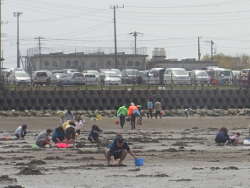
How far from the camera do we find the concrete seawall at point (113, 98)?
71.0 metres

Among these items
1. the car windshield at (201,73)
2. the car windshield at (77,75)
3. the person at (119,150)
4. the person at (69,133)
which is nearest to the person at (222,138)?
the person at (69,133)

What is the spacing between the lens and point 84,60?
416 feet

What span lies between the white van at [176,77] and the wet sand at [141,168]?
31.5 meters

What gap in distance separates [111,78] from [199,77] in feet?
27.0

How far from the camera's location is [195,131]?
48812mm

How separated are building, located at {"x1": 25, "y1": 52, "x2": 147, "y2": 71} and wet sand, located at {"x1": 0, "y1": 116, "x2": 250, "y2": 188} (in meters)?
78.2

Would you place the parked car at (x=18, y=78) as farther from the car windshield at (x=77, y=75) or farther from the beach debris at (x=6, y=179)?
the beach debris at (x=6, y=179)

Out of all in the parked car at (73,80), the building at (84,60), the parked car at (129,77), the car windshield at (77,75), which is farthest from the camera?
the building at (84,60)

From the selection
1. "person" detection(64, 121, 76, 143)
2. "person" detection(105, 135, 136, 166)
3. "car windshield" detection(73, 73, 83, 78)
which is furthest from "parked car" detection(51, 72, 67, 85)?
"person" detection(105, 135, 136, 166)

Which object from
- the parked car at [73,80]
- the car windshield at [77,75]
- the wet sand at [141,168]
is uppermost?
the car windshield at [77,75]

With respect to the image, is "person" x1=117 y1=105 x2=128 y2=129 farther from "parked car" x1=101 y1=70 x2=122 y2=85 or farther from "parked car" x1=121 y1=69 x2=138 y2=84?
"parked car" x1=121 y1=69 x2=138 y2=84

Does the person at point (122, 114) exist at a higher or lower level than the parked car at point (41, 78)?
lower

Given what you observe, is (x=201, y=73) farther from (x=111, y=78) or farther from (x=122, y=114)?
(x=122, y=114)

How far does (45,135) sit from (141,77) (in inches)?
1803
